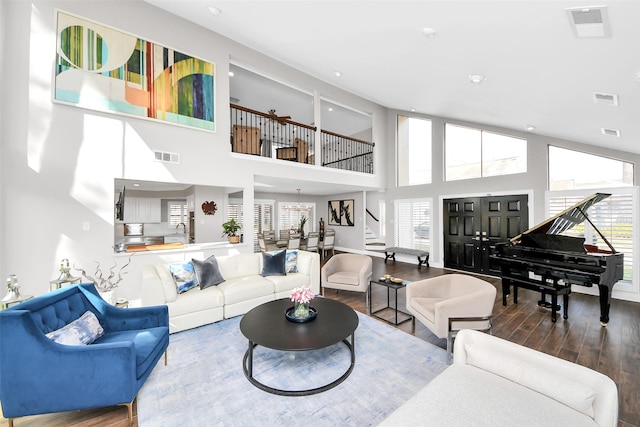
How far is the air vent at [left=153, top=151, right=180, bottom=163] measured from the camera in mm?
4355

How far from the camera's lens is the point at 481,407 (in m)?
1.37

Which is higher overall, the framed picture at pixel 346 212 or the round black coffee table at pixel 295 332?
the framed picture at pixel 346 212

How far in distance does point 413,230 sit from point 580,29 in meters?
6.13

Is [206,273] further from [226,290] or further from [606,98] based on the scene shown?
[606,98]

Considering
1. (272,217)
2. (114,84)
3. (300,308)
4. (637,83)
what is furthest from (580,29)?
(272,217)

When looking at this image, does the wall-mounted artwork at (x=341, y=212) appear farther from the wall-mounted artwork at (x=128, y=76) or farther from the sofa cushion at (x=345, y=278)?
the wall-mounted artwork at (x=128, y=76)

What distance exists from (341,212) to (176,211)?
5.75m

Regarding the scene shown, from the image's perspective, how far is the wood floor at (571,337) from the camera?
2004 mm

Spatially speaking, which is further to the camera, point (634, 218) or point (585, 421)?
point (634, 218)

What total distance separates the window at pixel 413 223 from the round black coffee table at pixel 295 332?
5265 mm

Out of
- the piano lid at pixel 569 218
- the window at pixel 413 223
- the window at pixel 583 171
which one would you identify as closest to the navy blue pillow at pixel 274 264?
the piano lid at pixel 569 218

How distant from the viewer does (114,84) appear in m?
4.02

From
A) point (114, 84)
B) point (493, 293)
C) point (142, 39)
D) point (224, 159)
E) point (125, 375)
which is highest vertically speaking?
point (142, 39)

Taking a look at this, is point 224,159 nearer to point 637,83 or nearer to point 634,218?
point 637,83
